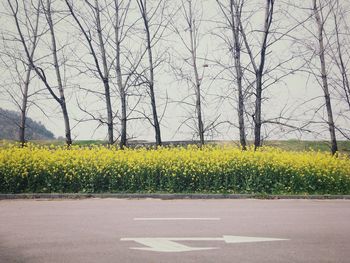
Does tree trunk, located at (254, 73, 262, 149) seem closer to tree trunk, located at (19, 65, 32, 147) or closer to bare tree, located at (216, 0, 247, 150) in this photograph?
bare tree, located at (216, 0, 247, 150)

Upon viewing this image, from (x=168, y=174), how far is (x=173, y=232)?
671cm

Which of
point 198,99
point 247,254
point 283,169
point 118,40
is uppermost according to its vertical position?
point 118,40

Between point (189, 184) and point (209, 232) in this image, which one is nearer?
point (209, 232)

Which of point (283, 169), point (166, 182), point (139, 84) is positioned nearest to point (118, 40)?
point (139, 84)

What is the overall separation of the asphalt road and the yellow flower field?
2.48m

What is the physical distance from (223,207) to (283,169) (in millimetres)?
4528

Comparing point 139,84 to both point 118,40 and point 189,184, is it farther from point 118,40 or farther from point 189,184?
point 189,184

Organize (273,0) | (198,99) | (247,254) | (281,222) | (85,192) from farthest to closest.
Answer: (198,99), (273,0), (85,192), (281,222), (247,254)

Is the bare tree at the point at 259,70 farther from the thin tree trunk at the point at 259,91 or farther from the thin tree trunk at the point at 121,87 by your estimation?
the thin tree trunk at the point at 121,87

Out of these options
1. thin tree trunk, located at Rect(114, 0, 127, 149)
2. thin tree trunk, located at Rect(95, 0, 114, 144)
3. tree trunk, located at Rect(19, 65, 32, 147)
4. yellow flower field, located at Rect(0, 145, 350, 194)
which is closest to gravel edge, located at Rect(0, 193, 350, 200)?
yellow flower field, located at Rect(0, 145, 350, 194)

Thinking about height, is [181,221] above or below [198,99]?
below

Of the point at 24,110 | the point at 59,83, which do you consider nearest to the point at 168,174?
the point at 59,83

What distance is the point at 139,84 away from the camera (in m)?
20.6

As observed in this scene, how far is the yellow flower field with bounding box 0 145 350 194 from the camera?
14.6 m
